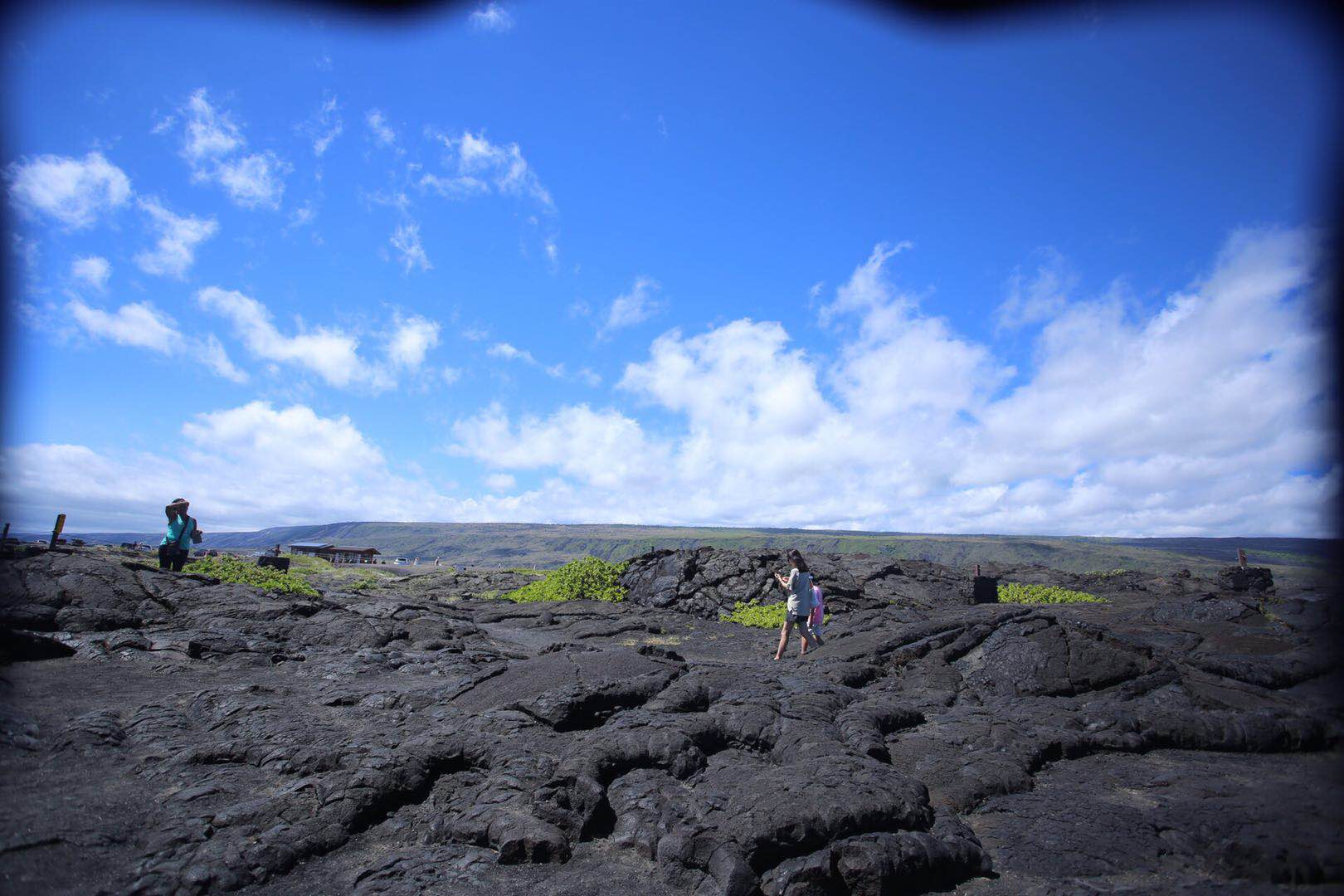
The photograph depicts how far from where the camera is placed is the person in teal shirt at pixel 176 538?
17312 mm

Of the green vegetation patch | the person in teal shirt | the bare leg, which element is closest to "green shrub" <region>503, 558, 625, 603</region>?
the person in teal shirt

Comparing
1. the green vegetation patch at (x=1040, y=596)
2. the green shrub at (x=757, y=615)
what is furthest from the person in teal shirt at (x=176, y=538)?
the green vegetation patch at (x=1040, y=596)

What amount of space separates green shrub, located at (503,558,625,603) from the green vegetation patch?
17.5 metres

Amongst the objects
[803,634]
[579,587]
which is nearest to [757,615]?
[803,634]

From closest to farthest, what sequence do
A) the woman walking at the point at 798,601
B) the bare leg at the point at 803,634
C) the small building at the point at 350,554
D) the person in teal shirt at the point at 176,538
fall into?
the woman walking at the point at 798,601, the bare leg at the point at 803,634, the person in teal shirt at the point at 176,538, the small building at the point at 350,554

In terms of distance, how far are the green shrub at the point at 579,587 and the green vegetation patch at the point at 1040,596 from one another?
57.3 ft

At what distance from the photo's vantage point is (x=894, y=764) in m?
7.62

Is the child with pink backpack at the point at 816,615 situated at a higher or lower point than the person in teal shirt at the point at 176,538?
lower

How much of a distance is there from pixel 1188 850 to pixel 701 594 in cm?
2122

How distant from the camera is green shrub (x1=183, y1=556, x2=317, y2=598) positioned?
19.4 meters

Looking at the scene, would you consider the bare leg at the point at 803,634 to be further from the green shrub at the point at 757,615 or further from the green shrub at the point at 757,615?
the green shrub at the point at 757,615

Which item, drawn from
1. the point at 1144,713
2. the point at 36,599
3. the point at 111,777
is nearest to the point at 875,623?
the point at 1144,713

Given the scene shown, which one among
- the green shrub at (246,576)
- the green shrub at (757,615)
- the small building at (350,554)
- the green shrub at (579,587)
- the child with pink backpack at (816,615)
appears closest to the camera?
the child with pink backpack at (816,615)

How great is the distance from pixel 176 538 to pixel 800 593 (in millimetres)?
17561
